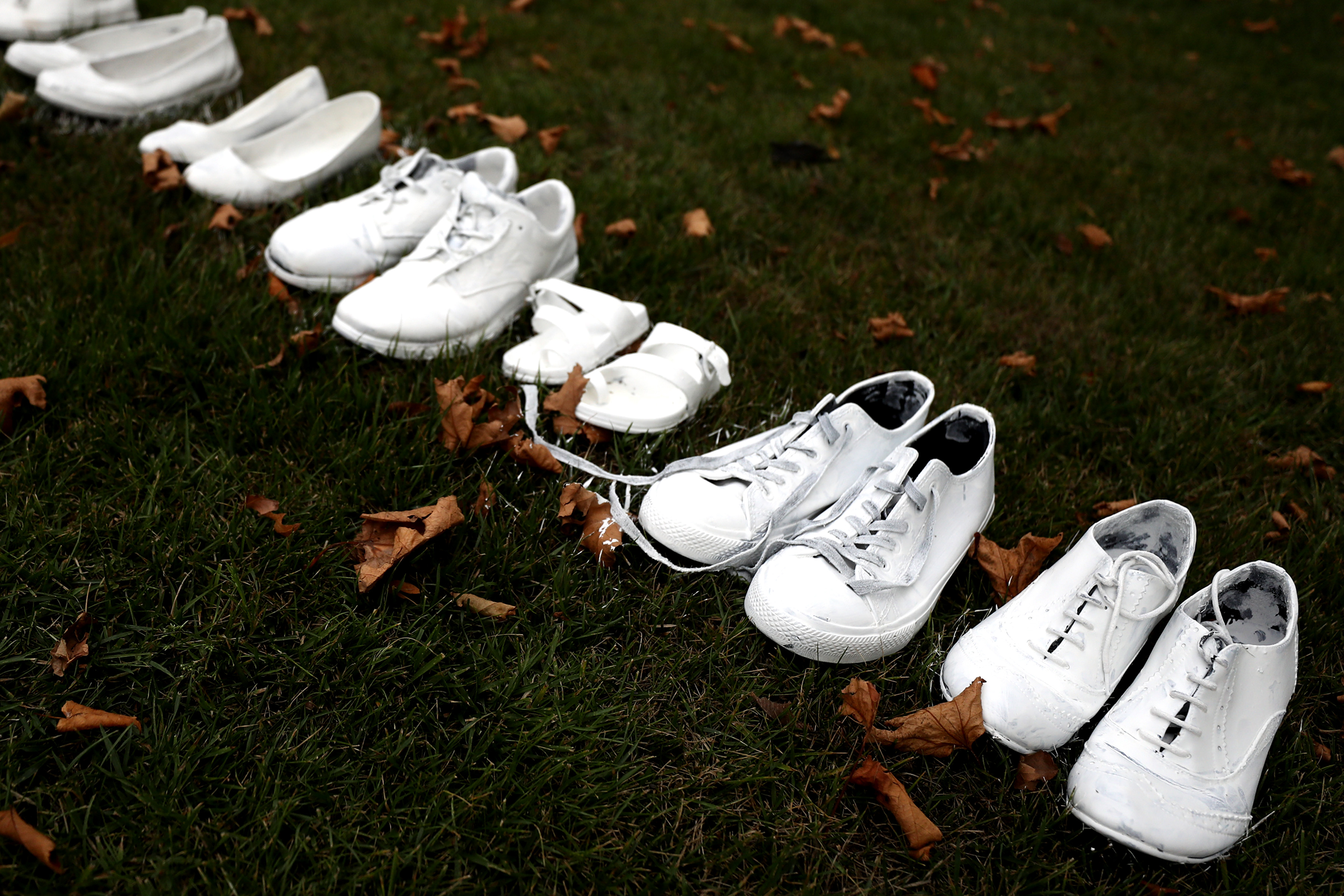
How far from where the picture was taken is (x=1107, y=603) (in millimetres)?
1677

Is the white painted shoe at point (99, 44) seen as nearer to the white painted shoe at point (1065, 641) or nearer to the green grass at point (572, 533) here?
the green grass at point (572, 533)

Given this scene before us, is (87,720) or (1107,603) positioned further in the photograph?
(1107,603)

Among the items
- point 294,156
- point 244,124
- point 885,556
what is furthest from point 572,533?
point 244,124

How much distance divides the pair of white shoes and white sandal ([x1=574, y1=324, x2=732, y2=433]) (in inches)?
37.0

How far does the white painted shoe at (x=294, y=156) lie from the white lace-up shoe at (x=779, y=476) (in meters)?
1.92

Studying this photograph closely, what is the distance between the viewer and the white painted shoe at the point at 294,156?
2807 mm

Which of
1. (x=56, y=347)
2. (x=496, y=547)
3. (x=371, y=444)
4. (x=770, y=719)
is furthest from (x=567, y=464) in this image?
(x=56, y=347)

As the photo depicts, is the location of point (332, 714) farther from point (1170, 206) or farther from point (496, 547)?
point (1170, 206)

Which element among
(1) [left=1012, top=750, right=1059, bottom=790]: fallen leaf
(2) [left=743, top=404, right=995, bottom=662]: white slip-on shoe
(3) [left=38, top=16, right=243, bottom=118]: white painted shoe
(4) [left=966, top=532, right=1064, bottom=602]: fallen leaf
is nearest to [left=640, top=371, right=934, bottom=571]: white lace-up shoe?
(2) [left=743, top=404, right=995, bottom=662]: white slip-on shoe

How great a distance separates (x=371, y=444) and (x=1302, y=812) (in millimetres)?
2050

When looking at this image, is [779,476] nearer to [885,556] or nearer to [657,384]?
[885,556]

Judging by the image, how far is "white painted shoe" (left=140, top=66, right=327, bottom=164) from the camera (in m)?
2.99

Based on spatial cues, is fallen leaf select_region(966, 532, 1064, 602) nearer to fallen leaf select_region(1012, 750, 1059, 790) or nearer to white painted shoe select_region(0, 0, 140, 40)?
fallen leaf select_region(1012, 750, 1059, 790)

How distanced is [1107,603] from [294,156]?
3127 millimetres
